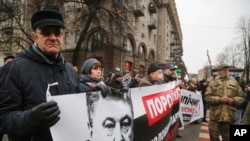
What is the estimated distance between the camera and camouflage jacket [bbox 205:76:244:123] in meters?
4.97

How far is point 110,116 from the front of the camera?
257cm

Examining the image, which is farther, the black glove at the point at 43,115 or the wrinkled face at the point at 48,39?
the wrinkled face at the point at 48,39

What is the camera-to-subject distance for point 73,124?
7.12 feet

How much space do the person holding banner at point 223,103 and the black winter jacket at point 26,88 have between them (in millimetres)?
3535

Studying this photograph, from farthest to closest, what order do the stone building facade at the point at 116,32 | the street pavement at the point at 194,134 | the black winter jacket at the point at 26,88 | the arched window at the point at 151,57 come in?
the arched window at the point at 151,57 → the stone building facade at the point at 116,32 → the street pavement at the point at 194,134 → the black winter jacket at the point at 26,88

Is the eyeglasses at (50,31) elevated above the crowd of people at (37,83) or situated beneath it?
elevated above

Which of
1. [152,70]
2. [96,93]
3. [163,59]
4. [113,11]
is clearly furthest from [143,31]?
[96,93]

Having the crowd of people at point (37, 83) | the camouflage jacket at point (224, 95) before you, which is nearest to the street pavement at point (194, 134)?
the camouflage jacket at point (224, 95)

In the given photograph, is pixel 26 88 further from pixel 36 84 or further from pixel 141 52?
pixel 141 52

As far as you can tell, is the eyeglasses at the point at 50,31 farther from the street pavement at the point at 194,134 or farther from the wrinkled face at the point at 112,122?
the street pavement at the point at 194,134

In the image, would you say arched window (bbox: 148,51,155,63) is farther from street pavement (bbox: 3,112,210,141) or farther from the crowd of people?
the crowd of people

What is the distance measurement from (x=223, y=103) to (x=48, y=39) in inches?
148

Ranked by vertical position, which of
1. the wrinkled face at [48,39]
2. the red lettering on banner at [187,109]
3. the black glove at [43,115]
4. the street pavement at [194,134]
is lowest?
the street pavement at [194,134]

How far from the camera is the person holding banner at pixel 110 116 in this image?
238 cm
